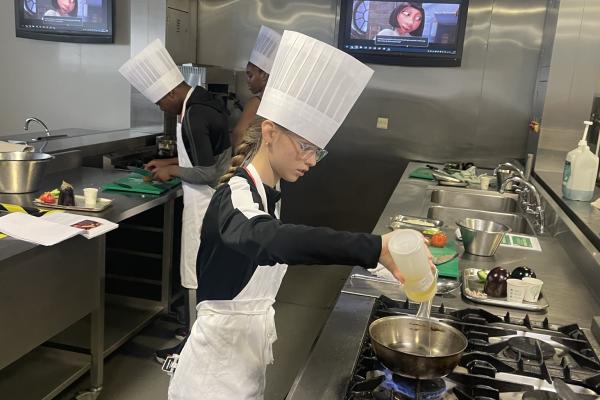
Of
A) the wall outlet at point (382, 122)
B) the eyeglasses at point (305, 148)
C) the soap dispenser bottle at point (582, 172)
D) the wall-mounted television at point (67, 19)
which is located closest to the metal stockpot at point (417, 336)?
the eyeglasses at point (305, 148)

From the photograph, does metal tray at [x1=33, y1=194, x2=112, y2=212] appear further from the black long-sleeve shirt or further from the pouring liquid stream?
the pouring liquid stream

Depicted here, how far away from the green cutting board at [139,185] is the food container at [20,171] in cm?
30

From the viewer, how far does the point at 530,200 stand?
2.52 m

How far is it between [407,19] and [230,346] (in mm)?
3130

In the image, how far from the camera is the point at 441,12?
12.2 feet

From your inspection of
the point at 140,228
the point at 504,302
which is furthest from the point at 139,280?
the point at 504,302

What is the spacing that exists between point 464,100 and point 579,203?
70.1 inches

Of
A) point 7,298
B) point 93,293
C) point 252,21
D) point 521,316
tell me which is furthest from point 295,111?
point 252,21

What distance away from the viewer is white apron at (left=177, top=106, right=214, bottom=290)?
2664mm

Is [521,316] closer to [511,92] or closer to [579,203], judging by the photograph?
[579,203]

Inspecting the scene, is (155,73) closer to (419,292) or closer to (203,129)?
(203,129)

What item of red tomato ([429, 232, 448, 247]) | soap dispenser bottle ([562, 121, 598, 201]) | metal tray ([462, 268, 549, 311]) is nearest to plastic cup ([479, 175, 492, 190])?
soap dispenser bottle ([562, 121, 598, 201])

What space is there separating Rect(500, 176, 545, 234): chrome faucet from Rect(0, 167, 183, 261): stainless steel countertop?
1.49m

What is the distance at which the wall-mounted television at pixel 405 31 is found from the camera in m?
3.74
